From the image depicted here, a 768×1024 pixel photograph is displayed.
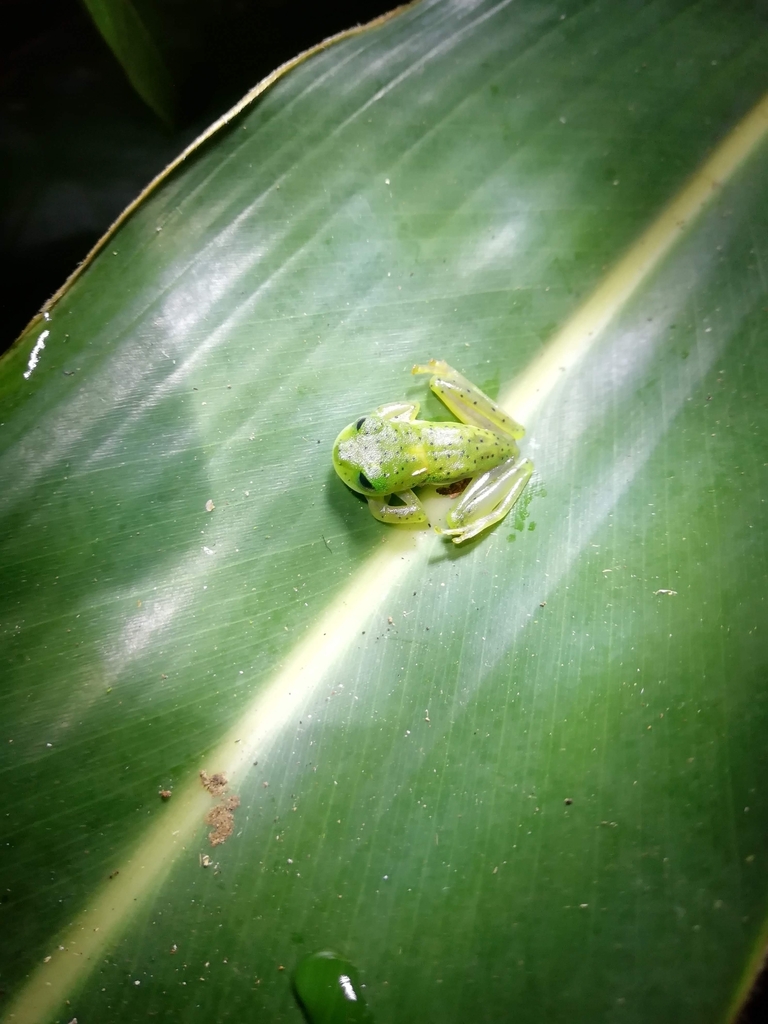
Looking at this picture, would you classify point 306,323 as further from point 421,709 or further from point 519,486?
point 421,709

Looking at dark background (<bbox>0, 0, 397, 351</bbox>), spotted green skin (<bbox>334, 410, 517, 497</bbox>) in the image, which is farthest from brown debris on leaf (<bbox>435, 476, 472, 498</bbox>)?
dark background (<bbox>0, 0, 397, 351</bbox>)

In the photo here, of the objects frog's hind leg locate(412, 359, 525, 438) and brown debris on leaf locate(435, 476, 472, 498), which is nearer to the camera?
frog's hind leg locate(412, 359, 525, 438)

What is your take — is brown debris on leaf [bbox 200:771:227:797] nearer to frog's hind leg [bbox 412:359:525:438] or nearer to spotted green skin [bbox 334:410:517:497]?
spotted green skin [bbox 334:410:517:497]

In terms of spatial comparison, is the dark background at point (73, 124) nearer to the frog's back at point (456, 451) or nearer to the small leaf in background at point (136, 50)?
the small leaf in background at point (136, 50)

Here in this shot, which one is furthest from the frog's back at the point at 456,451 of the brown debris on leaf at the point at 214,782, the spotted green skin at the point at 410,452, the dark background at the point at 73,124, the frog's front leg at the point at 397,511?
the dark background at the point at 73,124

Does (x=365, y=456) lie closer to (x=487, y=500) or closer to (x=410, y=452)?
(x=410, y=452)

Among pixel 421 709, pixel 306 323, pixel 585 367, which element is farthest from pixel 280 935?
pixel 585 367

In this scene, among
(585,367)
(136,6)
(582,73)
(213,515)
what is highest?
(136,6)
